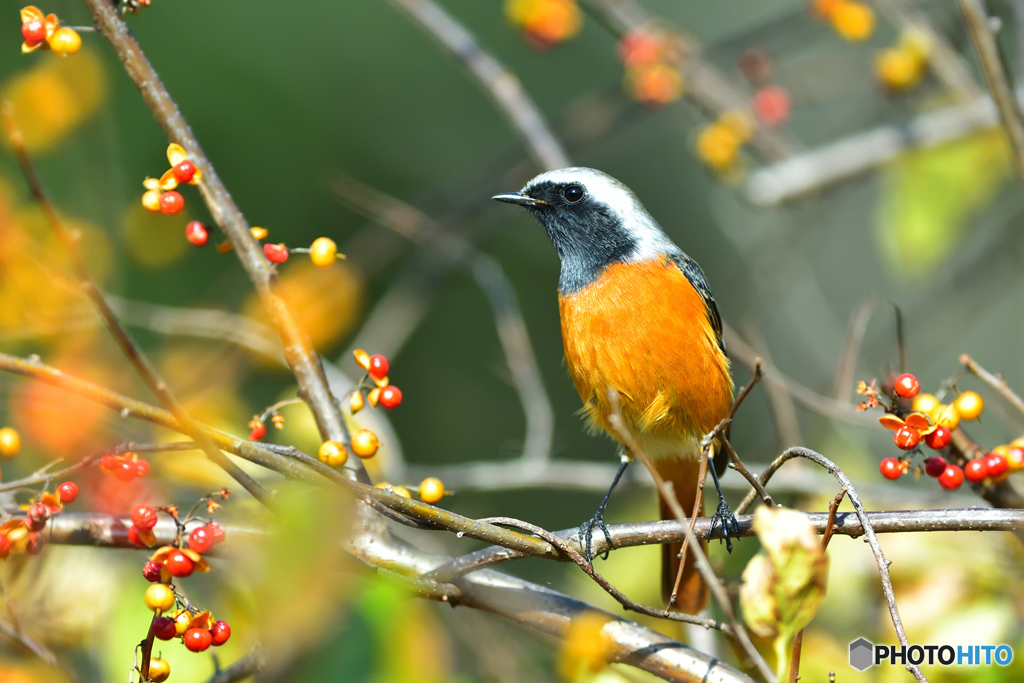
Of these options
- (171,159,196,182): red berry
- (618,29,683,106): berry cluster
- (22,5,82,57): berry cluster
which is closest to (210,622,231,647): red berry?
(171,159,196,182): red berry

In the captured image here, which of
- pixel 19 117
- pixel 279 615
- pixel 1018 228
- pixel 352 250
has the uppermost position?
pixel 1018 228

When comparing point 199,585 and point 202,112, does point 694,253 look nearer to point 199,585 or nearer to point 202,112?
point 202,112

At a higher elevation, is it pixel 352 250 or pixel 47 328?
pixel 352 250

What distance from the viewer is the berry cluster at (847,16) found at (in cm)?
446

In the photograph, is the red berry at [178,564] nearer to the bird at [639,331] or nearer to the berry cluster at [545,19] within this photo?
the bird at [639,331]

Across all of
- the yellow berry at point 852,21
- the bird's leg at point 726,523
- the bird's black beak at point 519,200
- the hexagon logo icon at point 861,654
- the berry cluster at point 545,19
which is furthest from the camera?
the berry cluster at point 545,19

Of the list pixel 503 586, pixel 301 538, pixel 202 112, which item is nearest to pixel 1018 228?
pixel 503 586

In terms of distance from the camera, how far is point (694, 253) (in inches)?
395

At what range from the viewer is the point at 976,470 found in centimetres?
222

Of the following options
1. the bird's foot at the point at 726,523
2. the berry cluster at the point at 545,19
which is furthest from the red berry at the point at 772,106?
Result: the bird's foot at the point at 726,523

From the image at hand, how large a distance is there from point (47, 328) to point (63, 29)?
5.11 ft

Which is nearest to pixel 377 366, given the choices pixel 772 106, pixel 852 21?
pixel 852 21

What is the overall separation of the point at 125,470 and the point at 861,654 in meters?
2.15

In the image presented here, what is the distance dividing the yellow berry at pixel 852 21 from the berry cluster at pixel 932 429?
9.28 ft
